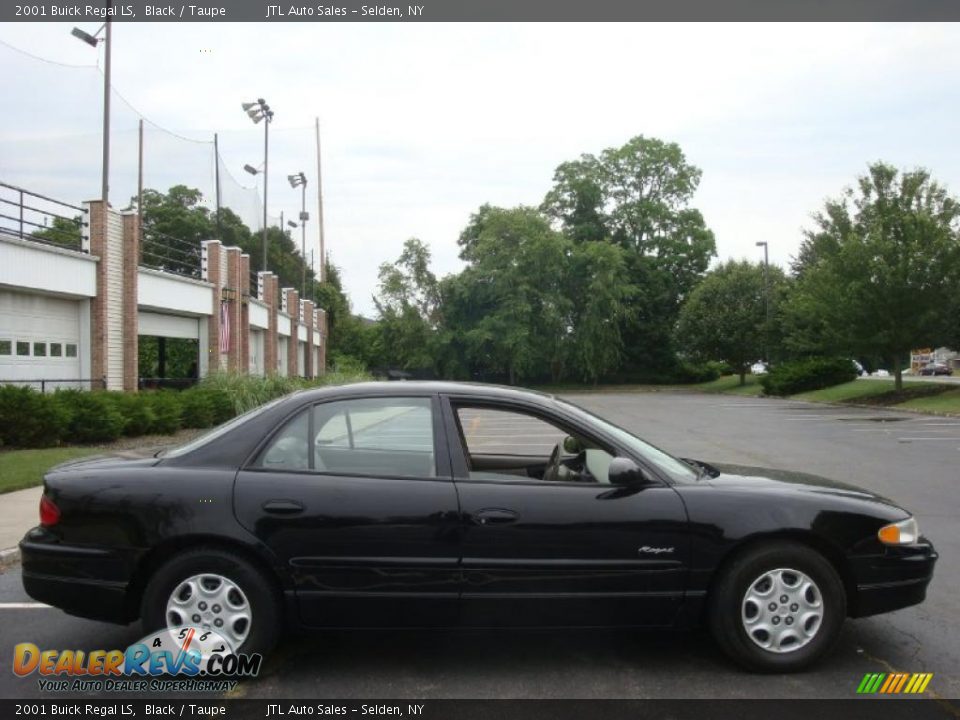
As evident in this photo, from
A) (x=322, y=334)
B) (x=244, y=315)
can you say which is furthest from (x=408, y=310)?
(x=244, y=315)

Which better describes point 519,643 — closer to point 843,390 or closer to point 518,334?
point 843,390

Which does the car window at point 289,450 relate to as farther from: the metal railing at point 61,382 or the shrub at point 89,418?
the metal railing at point 61,382

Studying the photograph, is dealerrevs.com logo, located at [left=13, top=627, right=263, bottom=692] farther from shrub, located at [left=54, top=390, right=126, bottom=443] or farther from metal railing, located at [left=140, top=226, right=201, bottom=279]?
metal railing, located at [left=140, top=226, right=201, bottom=279]

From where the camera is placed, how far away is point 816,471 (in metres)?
12.2

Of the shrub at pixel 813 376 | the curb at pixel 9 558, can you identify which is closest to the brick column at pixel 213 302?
the curb at pixel 9 558

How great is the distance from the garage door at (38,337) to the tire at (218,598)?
604 inches

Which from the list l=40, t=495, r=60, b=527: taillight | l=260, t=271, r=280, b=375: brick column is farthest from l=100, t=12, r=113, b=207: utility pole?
l=40, t=495, r=60, b=527: taillight

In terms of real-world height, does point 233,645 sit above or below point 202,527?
below

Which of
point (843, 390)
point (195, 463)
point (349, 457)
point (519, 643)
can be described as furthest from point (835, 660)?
point (843, 390)

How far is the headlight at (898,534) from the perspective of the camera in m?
4.32

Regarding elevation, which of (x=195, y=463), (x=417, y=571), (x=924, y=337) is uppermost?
(x=924, y=337)

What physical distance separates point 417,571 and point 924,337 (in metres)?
29.7

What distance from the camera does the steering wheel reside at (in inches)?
188

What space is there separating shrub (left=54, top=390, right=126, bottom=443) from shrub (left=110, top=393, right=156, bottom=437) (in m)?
0.49
